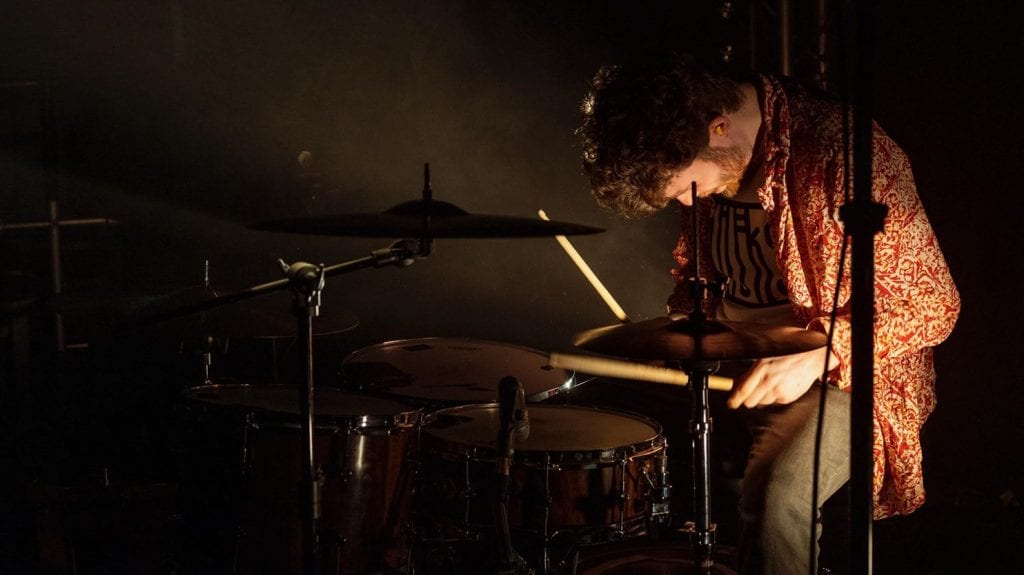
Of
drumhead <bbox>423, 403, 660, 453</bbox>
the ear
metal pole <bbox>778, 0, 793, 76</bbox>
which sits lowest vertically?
drumhead <bbox>423, 403, 660, 453</bbox>

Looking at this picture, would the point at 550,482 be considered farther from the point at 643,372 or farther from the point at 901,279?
the point at 901,279

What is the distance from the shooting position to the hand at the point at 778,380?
2320 mm

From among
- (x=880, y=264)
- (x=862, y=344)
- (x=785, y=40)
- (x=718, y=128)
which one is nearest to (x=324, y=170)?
(x=785, y=40)

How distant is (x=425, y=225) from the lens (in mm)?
2168

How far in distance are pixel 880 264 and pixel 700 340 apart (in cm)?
48

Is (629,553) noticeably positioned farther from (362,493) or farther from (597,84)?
(597,84)

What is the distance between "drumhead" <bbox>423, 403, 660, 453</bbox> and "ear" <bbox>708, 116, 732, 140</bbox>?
35.1 inches

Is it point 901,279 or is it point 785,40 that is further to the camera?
point 785,40

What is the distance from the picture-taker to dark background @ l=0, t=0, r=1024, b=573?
455 cm

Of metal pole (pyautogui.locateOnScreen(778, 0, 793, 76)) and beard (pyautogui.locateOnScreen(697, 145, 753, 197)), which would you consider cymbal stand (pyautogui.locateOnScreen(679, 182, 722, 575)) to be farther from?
metal pole (pyautogui.locateOnScreen(778, 0, 793, 76))

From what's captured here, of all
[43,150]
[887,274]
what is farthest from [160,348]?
[887,274]

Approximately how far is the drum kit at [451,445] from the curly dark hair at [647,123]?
350 mm

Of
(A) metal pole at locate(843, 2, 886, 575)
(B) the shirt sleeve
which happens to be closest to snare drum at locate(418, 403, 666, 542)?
(B) the shirt sleeve

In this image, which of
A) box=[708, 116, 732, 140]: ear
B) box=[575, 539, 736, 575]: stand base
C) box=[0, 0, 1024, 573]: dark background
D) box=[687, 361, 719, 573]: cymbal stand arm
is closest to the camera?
box=[687, 361, 719, 573]: cymbal stand arm
